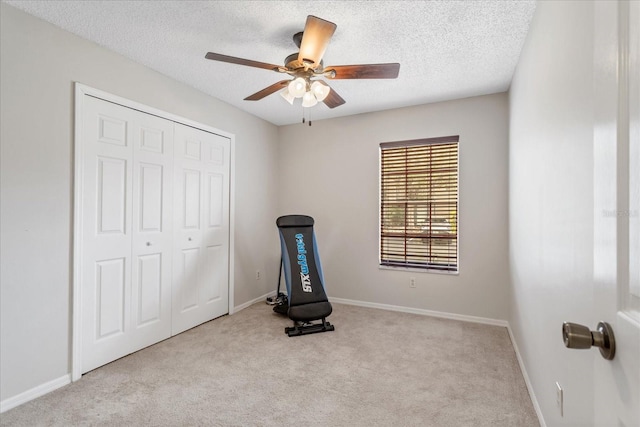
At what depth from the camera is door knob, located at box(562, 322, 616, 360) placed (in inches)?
22.5

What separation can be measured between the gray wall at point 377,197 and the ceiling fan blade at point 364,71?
6.05 ft

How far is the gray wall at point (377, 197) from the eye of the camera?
3.48m

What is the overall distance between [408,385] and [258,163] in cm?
324

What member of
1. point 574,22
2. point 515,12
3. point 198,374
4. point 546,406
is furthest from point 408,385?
point 515,12

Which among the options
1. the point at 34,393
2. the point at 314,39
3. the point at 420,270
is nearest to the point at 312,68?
the point at 314,39

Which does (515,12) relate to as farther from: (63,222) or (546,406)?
(63,222)

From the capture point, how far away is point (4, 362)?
1.99m

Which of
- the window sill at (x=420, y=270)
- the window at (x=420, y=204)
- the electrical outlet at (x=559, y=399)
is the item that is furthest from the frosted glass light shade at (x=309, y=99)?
the window sill at (x=420, y=270)

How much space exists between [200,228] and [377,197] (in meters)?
2.21

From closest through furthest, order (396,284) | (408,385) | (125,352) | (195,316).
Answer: (408,385)
(125,352)
(195,316)
(396,284)

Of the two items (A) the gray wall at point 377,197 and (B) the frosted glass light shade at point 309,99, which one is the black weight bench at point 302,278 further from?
(B) the frosted glass light shade at point 309,99

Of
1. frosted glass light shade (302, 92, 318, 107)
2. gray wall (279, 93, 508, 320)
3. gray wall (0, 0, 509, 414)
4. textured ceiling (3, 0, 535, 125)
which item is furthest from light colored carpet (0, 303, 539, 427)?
textured ceiling (3, 0, 535, 125)

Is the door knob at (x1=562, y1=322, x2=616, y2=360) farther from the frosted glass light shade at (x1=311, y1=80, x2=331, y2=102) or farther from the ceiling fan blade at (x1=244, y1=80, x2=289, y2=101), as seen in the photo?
the ceiling fan blade at (x1=244, y1=80, x2=289, y2=101)

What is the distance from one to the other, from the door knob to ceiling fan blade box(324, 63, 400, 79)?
1.86 m
